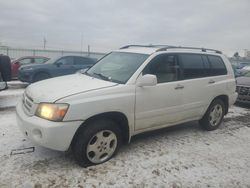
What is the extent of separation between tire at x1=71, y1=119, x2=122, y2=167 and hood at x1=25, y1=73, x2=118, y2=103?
499 millimetres

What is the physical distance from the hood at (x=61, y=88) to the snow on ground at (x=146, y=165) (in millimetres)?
995

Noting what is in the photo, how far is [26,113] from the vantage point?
11.7ft

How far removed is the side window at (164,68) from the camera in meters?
4.19

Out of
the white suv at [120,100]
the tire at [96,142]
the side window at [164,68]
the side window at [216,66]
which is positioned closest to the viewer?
the white suv at [120,100]

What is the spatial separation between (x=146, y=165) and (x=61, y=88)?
1.69m

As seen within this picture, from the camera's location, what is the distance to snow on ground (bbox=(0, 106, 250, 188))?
328 centimetres

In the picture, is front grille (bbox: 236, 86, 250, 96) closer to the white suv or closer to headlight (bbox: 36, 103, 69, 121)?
the white suv

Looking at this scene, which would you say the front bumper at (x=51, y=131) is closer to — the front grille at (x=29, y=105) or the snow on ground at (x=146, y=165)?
the front grille at (x=29, y=105)

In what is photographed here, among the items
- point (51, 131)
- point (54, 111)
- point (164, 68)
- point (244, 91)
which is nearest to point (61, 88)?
point (54, 111)

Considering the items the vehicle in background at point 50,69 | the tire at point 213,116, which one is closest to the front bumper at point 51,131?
the tire at point 213,116

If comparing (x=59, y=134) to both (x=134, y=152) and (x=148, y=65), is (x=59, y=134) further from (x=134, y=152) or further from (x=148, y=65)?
(x=148, y=65)

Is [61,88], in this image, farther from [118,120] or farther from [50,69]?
[50,69]

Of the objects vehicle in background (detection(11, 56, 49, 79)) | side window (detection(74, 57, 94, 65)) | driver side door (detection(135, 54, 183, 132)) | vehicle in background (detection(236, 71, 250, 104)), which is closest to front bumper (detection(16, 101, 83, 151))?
driver side door (detection(135, 54, 183, 132))

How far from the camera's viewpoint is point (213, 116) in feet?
17.9
